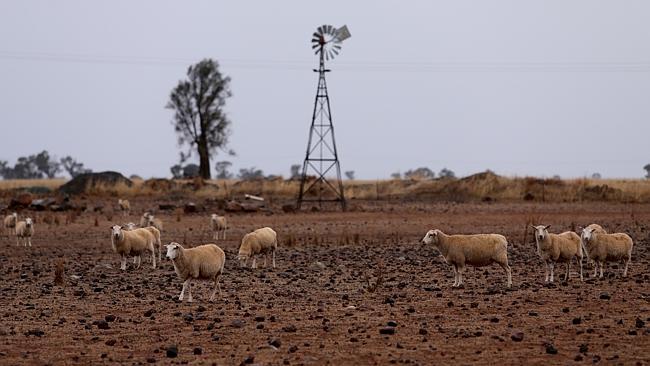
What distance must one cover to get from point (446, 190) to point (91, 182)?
21.5 metres

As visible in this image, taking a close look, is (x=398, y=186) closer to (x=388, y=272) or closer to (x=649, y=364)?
(x=388, y=272)

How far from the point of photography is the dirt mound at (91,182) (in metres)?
59.6

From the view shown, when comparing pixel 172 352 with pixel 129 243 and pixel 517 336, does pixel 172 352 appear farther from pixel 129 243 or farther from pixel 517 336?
pixel 129 243

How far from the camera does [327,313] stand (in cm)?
1517

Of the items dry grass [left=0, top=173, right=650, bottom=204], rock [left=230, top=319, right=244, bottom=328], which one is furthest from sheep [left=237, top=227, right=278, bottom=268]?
dry grass [left=0, top=173, right=650, bottom=204]

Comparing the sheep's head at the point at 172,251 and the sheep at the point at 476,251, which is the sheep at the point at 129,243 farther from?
the sheep at the point at 476,251

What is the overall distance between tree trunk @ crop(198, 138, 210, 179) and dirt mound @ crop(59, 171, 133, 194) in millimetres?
13713

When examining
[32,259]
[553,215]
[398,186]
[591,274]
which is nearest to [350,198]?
[398,186]

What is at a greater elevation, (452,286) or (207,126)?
(207,126)

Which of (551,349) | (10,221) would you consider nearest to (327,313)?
(551,349)

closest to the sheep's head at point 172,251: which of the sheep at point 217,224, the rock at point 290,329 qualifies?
the rock at point 290,329

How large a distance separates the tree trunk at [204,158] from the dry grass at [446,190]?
9439 millimetres

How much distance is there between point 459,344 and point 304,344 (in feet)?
6.52

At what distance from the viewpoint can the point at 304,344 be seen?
12.8m
